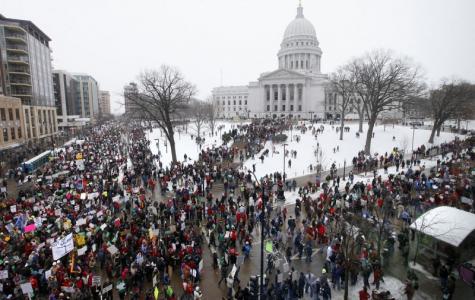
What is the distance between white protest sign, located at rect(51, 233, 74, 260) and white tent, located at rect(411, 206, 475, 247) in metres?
15.3

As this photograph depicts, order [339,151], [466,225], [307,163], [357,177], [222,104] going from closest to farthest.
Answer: [466,225]
[357,177]
[307,163]
[339,151]
[222,104]

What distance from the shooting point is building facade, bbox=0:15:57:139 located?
5291cm

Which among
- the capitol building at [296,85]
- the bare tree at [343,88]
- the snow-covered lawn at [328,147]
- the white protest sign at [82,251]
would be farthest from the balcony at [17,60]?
the capitol building at [296,85]

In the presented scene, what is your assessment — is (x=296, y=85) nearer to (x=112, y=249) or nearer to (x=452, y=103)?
(x=452, y=103)

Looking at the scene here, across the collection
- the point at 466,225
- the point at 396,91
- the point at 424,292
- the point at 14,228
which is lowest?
the point at 424,292

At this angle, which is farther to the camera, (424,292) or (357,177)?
(357,177)

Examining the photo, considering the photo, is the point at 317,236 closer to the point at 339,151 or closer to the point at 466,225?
the point at 466,225

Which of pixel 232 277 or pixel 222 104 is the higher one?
pixel 222 104

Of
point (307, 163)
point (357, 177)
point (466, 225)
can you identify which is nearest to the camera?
point (466, 225)

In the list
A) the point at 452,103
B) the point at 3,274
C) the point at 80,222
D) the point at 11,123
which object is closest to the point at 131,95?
the point at 80,222

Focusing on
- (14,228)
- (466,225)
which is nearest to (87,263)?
(14,228)

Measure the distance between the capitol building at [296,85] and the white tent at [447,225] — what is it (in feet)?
265

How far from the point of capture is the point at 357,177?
27.8 metres

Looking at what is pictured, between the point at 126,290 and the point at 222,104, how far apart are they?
123123mm
